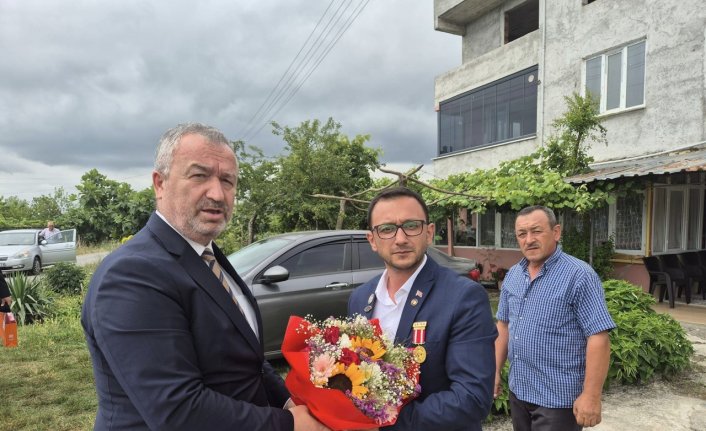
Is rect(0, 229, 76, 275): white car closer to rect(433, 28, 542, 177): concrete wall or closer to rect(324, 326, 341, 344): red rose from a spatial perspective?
rect(433, 28, 542, 177): concrete wall

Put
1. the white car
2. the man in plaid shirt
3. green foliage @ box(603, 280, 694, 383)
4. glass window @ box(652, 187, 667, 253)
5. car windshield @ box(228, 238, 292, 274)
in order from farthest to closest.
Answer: the white car, glass window @ box(652, 187, 667, 253), car windshield @ box(228, 238, 292, 274), green foliage @ box(603, 280, 694, 383), the man in plaid shirt

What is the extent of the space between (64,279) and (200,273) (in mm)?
9943

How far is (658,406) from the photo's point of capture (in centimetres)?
414

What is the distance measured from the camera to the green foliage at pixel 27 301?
7.52m

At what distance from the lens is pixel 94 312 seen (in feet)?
4.11

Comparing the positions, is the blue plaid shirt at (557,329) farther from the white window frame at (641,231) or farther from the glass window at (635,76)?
the glass window at (635,76)

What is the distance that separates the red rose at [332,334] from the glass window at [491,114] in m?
13.4

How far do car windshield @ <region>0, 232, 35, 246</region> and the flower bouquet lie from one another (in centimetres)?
1683

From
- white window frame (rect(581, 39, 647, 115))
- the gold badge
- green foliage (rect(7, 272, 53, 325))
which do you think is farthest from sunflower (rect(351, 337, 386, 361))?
white window frame (rect(581, 39, 647, 115))

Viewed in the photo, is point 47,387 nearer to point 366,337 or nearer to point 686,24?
point 366,337

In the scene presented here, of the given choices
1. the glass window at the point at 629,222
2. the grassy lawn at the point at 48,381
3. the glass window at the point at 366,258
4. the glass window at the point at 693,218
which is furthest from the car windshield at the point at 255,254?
the glass window at the point at 693,218

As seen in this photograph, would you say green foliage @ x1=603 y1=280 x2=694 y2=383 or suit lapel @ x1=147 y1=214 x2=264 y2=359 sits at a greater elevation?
suit lapel @ x1=147 y1=214 x2=264 y2=359

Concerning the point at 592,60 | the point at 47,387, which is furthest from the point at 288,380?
the point at 592,60

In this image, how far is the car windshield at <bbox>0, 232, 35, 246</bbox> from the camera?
1465 cm
